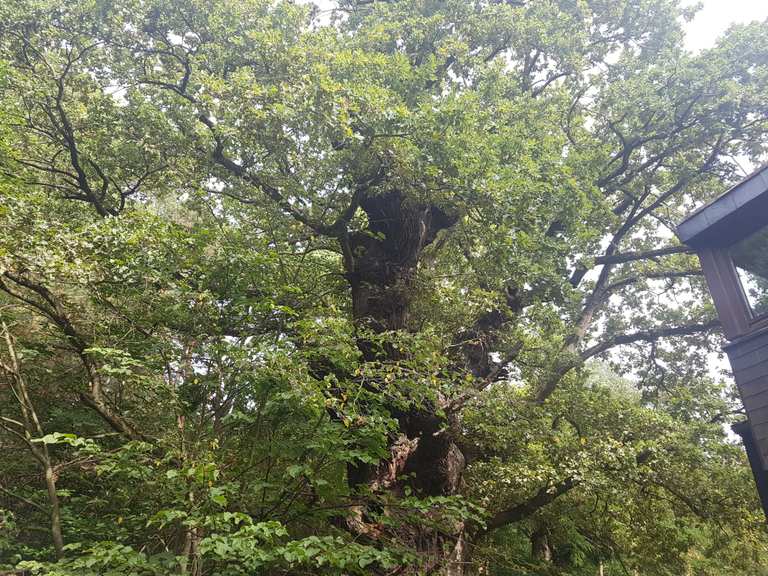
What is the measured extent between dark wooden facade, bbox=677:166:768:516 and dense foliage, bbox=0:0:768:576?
1.64m

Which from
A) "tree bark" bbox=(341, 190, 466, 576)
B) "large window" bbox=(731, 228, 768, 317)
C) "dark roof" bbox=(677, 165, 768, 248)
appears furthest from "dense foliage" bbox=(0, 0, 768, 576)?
"large window" bbox=(731, 228, 768, 317)

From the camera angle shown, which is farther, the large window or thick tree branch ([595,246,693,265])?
thick tree branch ([595,246,693,265])

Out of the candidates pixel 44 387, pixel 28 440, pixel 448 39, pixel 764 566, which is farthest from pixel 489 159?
pixel 764 566

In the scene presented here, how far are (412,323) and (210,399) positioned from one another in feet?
13.1

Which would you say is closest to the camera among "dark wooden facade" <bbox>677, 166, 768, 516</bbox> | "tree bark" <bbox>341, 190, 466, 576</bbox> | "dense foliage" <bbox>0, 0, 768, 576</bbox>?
"dense foliage" <bbox>0, 0, 768, 576</bbox>

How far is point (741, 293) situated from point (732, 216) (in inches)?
38.9

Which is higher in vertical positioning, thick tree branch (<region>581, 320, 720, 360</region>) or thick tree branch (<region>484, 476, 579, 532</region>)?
thick tree branch (<region>581, 320, 720, 360</region>)

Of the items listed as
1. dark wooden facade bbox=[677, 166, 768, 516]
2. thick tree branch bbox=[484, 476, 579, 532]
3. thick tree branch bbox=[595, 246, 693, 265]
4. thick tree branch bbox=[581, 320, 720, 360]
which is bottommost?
thick tree branch bbox=[484, 476, 579, 532]

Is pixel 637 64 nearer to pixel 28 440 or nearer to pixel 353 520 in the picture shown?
pixel 353 520

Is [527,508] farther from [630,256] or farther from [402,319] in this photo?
[630,256]

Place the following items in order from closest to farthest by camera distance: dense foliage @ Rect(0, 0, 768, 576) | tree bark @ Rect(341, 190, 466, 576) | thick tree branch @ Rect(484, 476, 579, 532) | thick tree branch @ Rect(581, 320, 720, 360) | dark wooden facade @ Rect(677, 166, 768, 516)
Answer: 1. dense foliage @ Rect(0, 0, 768, 576)
2. dark wooden facade @ Rect(677, 166, 768, 516)
3. tree bark @ Rect(341, 190, 466, 576)
4. thick tree branch @ Rect(484, 476, 579, 532)
5. thick tree branch @ Rect(581, 320, 720, 360)

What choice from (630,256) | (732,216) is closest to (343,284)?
(732,216)

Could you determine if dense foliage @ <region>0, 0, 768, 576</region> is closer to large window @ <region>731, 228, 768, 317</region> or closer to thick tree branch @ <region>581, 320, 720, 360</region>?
thick tree branch @ <region>581, 320, 720, 360</region>

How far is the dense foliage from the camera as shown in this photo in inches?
196
